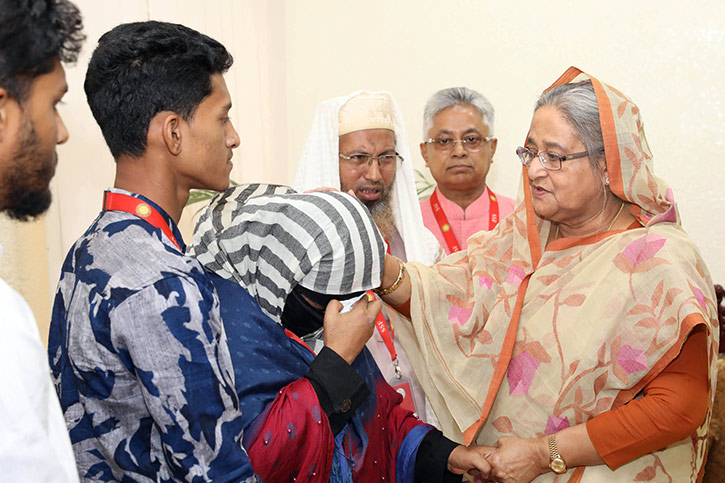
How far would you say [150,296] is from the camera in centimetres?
113

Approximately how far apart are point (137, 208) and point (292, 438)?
0.59 m

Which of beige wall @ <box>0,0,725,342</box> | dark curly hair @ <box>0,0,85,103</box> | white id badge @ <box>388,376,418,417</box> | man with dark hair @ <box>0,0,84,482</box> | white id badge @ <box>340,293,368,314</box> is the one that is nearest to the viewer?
man with dark hair @ <box>0,0,84,482</box>

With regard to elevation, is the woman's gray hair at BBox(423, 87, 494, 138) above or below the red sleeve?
above

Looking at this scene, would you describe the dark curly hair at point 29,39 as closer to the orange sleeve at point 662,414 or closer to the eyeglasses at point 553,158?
the eyeglasses at point 553,158

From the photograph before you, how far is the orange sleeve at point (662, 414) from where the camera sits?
179cm

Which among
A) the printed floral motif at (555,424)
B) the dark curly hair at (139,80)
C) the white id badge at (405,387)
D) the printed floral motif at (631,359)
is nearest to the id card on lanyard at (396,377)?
the white id badge at (405,387)

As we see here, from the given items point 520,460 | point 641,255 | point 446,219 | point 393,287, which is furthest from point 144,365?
point 446,219

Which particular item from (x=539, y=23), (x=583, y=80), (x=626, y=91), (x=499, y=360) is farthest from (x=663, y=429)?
(x=539, y=23)

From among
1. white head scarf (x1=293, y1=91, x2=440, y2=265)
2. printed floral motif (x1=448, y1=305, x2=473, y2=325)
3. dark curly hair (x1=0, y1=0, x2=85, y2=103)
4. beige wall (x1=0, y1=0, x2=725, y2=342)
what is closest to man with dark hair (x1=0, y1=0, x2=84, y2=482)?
dark curly hair (x1=0, y1=0, x2=85, y2=103)

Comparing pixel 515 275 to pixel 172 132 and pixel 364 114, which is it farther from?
pixel 172 132

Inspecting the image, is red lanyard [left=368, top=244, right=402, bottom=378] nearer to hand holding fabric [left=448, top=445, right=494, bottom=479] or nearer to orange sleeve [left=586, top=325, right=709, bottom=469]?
hand holding fabric [left=448, top=445, right=494, bottom=479]

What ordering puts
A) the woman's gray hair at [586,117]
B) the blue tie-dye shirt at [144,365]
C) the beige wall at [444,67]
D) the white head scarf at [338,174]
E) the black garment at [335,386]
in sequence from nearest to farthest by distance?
the blue tie-dye shirt at [144,365]
the black garment at [335,386]
the woman's gray hair at [586,117]
the white head scarf at [338,174]
the beige wall at [444,67]

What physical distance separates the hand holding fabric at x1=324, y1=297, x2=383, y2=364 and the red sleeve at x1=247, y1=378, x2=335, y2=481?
5.0 inches

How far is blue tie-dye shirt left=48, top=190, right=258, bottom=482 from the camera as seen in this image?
44.3 inches
